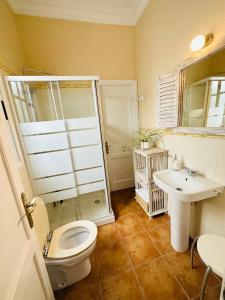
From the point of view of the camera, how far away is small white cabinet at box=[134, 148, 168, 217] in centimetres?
182

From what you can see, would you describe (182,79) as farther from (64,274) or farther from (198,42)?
(64,274)

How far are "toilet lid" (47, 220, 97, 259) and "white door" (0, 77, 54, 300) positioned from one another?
0.98 ft

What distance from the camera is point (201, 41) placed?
113cm

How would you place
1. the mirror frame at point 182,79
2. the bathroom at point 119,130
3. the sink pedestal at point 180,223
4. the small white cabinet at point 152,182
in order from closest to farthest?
1. the bathroom at point 119,130
2. the mirror frame at point 182,79
3. the sink pedestal at point 180,223
4. the small white cabinet at point 152,182

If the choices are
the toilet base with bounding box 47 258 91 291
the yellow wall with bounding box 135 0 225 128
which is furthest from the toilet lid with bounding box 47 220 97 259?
the yellow wall with bounding box 135 0 225 128

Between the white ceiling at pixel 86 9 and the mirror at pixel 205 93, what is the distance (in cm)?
137

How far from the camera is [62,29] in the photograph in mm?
2023

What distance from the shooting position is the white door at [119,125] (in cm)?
243

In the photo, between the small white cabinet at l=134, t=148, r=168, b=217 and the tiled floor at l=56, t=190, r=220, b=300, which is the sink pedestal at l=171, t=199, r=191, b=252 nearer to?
the tiled floor at l=56, t=190, r=220, b=300

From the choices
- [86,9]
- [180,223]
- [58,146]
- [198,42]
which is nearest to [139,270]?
[180,223]

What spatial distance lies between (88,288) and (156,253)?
0.73 metres

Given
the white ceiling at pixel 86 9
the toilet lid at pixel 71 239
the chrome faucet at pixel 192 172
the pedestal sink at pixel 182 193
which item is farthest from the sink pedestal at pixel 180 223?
the white ceiling at pixel 86 9

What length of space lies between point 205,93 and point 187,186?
0.89 meters

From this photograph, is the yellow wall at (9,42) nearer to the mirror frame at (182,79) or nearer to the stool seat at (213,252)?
the mirror frame at (182,79)
